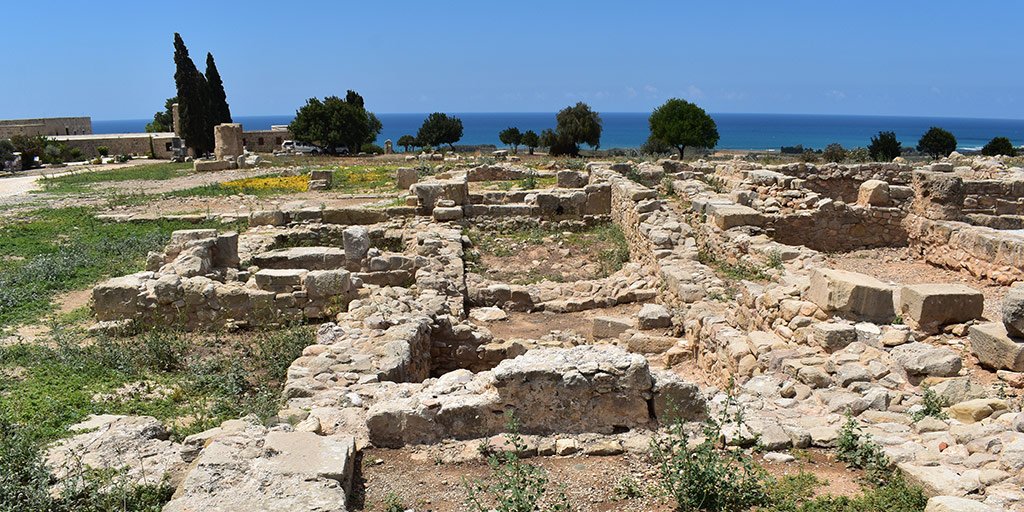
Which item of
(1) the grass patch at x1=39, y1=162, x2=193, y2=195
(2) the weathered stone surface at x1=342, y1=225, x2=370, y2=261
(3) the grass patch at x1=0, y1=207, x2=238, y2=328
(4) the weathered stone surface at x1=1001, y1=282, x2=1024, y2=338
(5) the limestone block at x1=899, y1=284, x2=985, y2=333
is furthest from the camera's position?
(1) the grass patch at x1=39, y1=162, x2=193, y2=195

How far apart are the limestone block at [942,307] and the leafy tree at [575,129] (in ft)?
136

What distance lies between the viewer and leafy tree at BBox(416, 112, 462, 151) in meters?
61.6

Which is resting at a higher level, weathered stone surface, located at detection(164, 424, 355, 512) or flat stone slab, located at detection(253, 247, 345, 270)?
flat stone slab, located at detection(253, 247, 345, 270)

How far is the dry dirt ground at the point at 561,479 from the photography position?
449 centimetres

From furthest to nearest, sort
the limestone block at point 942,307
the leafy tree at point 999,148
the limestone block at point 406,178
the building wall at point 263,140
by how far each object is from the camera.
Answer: the building wall at point 263,140, the leafy tree at point 999,148, the limestone block at point 406,178, the limestone block at point 942,307

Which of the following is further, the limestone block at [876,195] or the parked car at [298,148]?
the parked car at [298,148]

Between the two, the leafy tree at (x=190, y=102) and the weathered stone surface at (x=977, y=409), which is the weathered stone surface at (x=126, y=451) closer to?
the weathered stone surface at (x=977, y=409)

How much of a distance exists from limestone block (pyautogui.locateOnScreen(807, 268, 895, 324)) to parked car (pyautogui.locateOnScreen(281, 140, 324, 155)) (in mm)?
43896

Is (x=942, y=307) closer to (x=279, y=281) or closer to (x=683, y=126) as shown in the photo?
(x=279, y=281)

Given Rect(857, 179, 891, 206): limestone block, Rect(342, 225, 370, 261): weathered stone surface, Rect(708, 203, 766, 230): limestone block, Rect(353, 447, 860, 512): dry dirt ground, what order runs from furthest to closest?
Rect(857, 179, 891, 206): limestone block
Rect(708, 203, 766, 230): limestone block
Rect(342, 225, 370, 261): weathered stone surface
Rect(353, 447, 860, 512): dry dirt ground

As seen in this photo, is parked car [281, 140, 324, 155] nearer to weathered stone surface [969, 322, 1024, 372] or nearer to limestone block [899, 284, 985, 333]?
limestone block [899, 284, 985, 333]

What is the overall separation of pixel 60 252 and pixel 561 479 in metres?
13.6

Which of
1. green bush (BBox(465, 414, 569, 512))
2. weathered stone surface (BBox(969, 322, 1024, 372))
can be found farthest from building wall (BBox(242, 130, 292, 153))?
weathered stone surface (BBox(969, 322, 1024, 372))

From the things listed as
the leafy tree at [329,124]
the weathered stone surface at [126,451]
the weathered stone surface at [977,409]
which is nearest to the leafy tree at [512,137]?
the leafy tree at [329,124]
